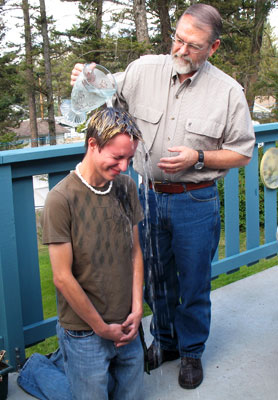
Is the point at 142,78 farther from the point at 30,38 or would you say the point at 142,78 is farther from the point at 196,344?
the point at 30,38

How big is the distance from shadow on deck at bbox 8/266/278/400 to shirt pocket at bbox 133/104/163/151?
1.17 meters

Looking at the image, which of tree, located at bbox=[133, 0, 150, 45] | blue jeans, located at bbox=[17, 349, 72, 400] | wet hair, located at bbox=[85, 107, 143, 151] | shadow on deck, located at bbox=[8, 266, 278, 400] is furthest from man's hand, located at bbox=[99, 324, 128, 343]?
tree, located at bbox=[133, 0, 150, 45]

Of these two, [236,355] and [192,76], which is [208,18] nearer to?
[192,76]

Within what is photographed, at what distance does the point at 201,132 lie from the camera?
2236mm

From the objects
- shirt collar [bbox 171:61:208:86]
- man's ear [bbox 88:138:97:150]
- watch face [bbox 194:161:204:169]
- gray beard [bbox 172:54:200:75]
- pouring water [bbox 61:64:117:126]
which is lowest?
watch face [bbox 194:161:204:169]

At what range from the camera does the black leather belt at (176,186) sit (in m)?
2.32

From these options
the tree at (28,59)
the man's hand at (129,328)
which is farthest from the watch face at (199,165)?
the tree at (28,59)

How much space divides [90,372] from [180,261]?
733mm

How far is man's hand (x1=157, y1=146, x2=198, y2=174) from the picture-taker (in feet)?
7.03

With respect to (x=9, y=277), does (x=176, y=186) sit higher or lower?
higher

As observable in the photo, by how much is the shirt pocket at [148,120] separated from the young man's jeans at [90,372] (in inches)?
36.1

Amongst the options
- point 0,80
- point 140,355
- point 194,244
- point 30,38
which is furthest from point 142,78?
point 30,38

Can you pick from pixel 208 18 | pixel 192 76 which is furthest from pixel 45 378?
pixel 208 18

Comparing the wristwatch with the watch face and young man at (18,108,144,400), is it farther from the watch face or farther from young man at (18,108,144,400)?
young man at (18,108,144,400)
